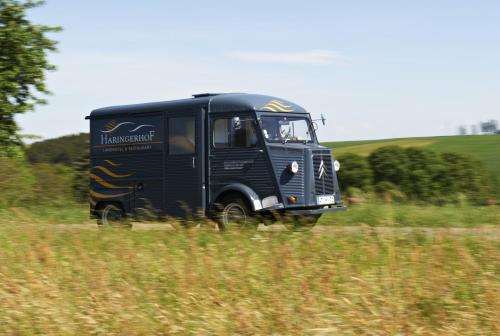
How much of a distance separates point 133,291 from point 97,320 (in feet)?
2.55

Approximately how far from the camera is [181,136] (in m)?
13.6

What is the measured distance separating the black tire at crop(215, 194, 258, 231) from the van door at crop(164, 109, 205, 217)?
45 centimetres

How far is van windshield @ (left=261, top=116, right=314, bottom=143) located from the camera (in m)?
12.9

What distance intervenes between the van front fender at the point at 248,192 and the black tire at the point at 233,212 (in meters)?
0.16

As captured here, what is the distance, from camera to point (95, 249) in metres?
9.22

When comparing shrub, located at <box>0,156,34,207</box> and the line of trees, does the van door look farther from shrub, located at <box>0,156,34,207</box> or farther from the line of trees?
shrub, located at <box>0,156,34,207</box>

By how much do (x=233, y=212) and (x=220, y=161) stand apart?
96cm

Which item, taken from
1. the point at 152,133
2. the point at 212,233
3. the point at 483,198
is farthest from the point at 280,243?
the point at 483,198

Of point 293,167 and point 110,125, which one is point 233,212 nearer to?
point 293,167

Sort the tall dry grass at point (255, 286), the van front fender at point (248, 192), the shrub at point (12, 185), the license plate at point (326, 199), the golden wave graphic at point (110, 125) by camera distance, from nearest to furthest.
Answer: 1. the tall dry grass at point (255, 286)
2. the van front fender at point (248, 192)
3. the license plate at point (326, 199)
4. the golden wave graphic at point (110, 125)
5. the shrub at point (12, 185)

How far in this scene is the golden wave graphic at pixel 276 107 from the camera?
13.2 meters

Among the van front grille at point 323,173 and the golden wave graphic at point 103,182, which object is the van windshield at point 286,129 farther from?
the golden wave graphic at point 103,182

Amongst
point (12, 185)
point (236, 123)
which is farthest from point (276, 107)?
point (12, 185)

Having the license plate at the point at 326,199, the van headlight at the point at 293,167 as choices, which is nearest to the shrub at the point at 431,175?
the license plate at the point at 326,199
